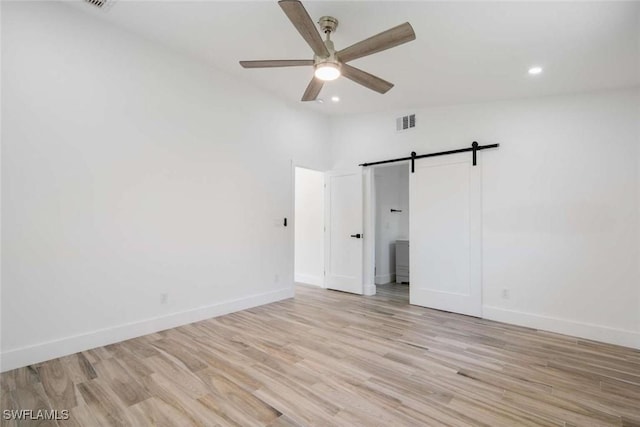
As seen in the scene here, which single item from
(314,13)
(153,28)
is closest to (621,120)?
(314,13)

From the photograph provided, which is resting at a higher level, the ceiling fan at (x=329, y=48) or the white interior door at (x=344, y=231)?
the ceiling fan at (x=329, y=48)

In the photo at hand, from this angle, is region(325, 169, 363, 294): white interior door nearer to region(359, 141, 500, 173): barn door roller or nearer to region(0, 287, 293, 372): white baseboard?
region(359, 141, 500, 173): barn door roller

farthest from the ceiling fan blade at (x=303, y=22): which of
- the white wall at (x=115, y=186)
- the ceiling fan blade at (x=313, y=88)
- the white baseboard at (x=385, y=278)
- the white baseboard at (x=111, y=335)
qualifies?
the white baseboard at (x=385, y=278)

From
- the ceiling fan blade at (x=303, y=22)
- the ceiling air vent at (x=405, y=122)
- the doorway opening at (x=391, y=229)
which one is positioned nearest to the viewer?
the ceiling fan blade at (x=303, y=22)

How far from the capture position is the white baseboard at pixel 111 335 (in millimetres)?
2641

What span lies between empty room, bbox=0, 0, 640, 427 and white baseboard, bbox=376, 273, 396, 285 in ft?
3.89

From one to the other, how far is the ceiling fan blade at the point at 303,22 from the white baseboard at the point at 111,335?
3.29 m

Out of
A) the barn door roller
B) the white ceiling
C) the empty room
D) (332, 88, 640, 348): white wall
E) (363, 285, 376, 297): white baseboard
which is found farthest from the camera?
(363, 285, 376, 297): white baseboard

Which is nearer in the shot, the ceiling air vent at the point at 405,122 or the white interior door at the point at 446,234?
the white interior door at the point at 446,234

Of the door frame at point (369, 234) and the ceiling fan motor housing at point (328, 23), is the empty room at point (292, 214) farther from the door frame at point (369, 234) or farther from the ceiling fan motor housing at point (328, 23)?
the door frame at point (369, 234)

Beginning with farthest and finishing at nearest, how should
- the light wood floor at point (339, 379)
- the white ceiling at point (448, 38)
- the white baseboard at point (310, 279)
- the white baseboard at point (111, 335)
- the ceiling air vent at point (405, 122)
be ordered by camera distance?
the white baseboard at point (310, 279), the ceiling air vent at point (405, 122), the white baseboard at point (111, 335), the white ceiling at point (448, 38), the light wood floor at point (339, 379)

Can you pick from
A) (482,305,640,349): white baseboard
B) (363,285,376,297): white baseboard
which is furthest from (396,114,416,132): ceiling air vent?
(482,305,640,349): white baseboard

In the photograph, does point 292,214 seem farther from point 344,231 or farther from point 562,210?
point 562,210

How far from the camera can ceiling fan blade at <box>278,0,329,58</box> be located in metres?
1.94
